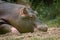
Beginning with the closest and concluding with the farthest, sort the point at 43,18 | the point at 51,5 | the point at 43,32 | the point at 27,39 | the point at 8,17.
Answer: the point at 27,39 < the point at 43,32 < the point at 8,17 < the point at 43,18 < the point at 51,5

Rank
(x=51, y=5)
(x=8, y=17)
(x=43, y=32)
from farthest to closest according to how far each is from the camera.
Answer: (x=51, y=5)
(x=8, y=17)
(x=43, y=32)

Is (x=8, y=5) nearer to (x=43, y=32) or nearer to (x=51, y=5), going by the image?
(x=43, y=32)

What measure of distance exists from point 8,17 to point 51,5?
4.51 meters

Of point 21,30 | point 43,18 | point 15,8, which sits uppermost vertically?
point 15,8

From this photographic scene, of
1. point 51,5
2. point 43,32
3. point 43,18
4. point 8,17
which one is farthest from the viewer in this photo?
point 51,5

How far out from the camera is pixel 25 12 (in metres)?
6.84

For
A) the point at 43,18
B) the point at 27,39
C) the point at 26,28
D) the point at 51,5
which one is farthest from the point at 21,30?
the point at 51,5

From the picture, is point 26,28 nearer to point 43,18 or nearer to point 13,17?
point 13,17

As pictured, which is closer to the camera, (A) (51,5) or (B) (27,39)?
(B) (27,39)

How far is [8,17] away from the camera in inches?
274

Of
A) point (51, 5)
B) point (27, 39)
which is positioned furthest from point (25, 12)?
point (51, 5)

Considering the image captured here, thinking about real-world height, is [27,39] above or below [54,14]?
above

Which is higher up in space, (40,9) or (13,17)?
(13,17)

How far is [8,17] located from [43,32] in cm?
111
